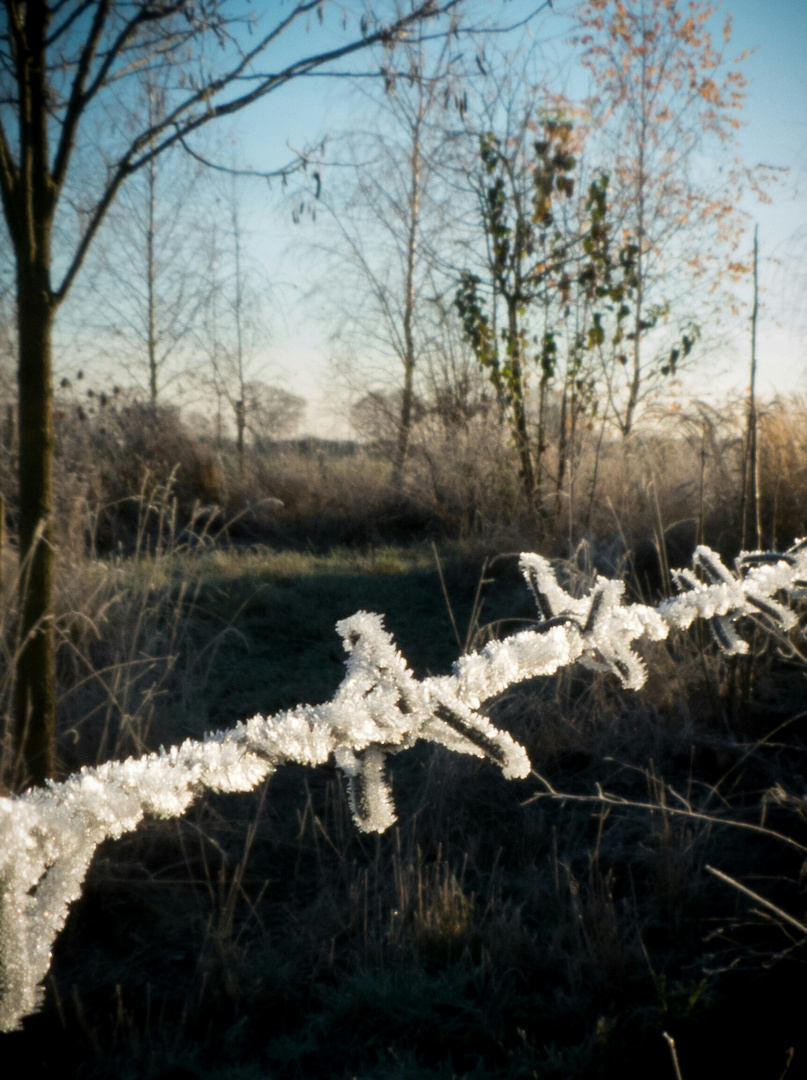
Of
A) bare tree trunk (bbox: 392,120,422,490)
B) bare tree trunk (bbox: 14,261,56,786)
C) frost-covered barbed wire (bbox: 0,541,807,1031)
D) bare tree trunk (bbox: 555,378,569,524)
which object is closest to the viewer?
frost-covered barbed wire (bbox: 0,541,807,1031)

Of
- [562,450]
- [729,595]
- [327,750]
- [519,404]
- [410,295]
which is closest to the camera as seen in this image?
[327,750]

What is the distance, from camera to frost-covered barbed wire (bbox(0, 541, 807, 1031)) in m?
0.39

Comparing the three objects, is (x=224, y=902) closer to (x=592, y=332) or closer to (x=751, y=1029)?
(x=751, y=1029)

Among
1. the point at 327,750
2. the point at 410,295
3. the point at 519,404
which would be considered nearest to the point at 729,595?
the point at 327,750

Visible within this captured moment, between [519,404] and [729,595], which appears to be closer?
[729,595]

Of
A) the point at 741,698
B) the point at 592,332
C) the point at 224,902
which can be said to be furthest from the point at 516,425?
the point at 224,902

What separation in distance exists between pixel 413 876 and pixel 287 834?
1.47 ft

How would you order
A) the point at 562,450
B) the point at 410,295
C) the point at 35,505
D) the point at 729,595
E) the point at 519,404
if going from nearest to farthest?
the point at 729,595 < the point at 35,505 < the point at 562,450 < the point at 519,404 < the point at 410,295

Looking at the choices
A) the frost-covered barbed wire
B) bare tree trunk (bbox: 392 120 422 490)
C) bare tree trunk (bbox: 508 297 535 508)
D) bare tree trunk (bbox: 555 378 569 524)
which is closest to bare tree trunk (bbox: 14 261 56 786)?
the frost-covered barbed wire

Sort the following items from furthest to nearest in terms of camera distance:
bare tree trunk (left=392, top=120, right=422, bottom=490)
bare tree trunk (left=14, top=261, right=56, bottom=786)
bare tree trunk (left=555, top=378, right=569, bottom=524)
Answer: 1. bare tree trunk (left=392, top=120, right=422, bottom=490)
2. bare tree trunk (left=555, top=378, right=569, bottom=524)
3. bare tree trunk (left=14, top=261, right=56, bottom=786)

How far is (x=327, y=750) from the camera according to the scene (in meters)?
0.49

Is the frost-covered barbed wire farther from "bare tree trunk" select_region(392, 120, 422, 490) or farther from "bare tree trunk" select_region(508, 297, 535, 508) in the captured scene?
"bare tree trunk" select_region(392, 120, 422, 490)

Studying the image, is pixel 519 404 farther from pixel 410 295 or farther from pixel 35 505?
pixel 410 295

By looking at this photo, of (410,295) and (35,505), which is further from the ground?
(410,295)
